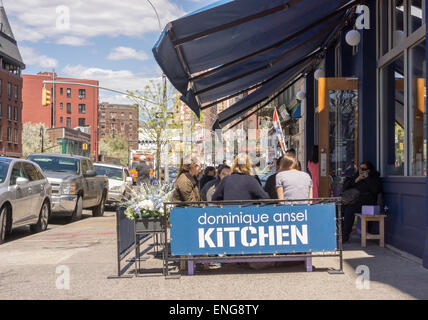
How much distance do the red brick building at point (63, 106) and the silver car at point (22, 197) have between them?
3933 inches

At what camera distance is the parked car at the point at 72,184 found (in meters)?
16.4

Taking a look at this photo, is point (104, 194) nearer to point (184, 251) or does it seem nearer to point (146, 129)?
point (146, 129)

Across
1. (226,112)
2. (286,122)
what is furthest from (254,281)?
(286,122)

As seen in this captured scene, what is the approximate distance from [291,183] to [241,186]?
0.81 meters

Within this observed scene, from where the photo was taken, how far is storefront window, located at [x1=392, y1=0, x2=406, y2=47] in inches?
383

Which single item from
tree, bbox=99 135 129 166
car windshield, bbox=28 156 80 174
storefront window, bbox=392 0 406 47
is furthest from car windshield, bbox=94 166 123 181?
tree, bbox=99 135 129 166

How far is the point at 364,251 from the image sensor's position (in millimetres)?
9359

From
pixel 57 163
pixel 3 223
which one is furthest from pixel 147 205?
pixel 57 163

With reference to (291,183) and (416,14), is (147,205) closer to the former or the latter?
(291,183)

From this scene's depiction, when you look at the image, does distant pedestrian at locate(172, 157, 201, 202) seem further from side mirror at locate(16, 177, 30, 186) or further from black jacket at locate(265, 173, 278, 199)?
side mirror at locate(16, 177, 30, 186)

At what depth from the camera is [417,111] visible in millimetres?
8938

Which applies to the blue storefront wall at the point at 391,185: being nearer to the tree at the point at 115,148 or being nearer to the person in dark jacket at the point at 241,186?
the person in dark jacket at the point at 241,186

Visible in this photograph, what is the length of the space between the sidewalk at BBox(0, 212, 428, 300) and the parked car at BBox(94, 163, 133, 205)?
44.7 ft

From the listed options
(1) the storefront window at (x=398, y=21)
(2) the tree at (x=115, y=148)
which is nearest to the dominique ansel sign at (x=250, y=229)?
(1) the storefront window at (x=398, y=21)
